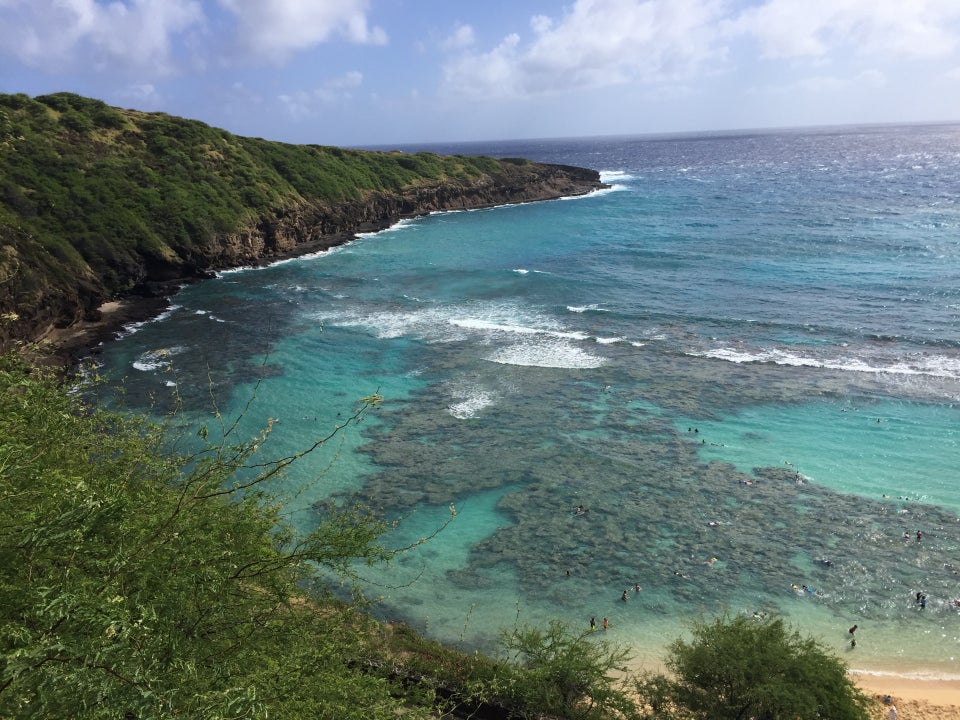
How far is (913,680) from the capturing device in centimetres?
1975

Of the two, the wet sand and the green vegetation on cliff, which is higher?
the green vegetation on cliff

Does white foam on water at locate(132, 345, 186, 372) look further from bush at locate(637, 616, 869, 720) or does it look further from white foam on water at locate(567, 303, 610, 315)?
bush at locate(637, 616, 869, 720)

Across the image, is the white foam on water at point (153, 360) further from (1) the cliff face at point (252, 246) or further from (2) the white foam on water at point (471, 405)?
(2) the white foam on water at point (471, 405)

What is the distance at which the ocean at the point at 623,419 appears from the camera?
2314 centimetres

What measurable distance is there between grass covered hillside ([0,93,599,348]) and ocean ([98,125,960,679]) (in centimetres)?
602

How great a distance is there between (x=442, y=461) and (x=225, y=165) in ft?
235

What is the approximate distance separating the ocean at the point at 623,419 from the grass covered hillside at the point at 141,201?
602 cm

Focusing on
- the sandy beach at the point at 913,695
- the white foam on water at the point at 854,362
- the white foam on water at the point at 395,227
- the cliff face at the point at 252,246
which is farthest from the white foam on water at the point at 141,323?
the sandy beach at the point at 913,695

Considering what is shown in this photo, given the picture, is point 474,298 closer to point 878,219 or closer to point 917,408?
point 917,408

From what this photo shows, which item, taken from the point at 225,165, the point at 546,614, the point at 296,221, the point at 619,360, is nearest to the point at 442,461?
the point at 546,614

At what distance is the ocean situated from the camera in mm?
23141

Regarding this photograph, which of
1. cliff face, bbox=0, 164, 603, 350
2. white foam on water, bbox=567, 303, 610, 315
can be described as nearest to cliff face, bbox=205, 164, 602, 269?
cliff face, bbox=0, 164, 603, 350

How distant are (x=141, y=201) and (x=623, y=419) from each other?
61.6m

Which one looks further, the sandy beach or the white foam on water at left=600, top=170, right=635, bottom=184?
the white foam on water at left=600, top=170, right=635, bottom=184
